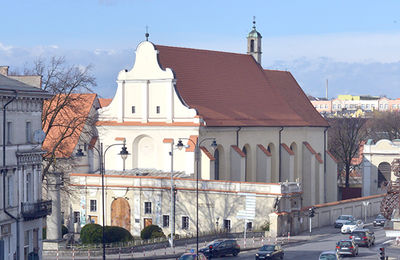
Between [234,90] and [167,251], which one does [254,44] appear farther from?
[167,251]

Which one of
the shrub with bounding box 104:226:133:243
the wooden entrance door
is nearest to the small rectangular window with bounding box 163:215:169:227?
the wooden entrance door

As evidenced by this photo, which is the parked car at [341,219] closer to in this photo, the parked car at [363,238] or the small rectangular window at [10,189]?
the parked car at [363,238]

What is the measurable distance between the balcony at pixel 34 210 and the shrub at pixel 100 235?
6.78m

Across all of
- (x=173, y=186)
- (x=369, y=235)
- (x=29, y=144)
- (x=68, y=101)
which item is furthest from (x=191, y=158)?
(x=29, y=144)

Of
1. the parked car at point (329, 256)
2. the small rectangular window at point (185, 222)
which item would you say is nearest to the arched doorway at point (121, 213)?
the small rectangular window at point (185, 222)

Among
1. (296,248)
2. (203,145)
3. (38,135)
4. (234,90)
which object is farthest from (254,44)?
(38,135)

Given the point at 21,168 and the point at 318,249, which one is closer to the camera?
the point at 21,168

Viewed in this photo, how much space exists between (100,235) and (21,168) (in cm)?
1069

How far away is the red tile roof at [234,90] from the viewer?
79312 mm

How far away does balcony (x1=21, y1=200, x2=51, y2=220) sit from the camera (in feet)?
165

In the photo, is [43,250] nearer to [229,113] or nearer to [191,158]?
[191,158]

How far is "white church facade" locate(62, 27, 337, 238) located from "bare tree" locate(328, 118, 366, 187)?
2329 centimetres

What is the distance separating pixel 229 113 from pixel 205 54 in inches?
323

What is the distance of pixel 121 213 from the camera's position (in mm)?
74000
